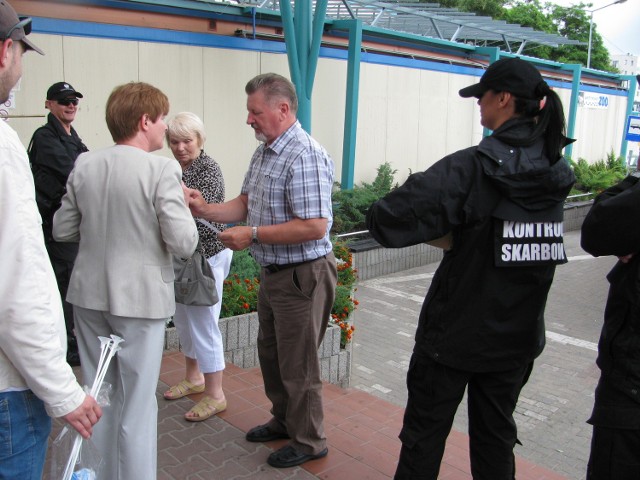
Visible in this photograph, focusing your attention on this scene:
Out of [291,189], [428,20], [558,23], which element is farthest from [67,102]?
[558,23]

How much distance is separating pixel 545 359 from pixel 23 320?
6.03 m

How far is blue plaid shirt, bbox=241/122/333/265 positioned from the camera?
118 inches

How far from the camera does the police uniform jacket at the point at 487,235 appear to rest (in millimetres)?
2391

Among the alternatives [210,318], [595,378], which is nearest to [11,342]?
[210,318]

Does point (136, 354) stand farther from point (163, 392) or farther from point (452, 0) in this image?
point (452, 0)

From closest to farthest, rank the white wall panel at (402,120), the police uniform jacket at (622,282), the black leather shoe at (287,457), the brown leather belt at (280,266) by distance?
the police uniform jacket at (622,282) < the brown leather belt at (280,266) < the black leather shoe at (287,457) < the white wall panel at (402,120)

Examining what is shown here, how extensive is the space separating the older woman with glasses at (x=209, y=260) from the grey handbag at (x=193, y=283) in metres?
0.15

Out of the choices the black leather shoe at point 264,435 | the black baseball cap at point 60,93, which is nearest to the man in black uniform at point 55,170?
the black baseball cap at point 60,93

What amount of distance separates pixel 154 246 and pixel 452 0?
33.6 metres

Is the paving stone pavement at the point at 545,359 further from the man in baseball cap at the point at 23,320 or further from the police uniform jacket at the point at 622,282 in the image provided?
the man in baseball cap at the point at 23,320

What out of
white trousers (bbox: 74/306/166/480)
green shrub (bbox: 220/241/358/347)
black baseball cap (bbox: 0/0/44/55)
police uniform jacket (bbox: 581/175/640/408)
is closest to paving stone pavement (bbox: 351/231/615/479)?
green shrub (bbox: 220/241/358/347)

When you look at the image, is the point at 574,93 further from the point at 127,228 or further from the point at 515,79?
the point at 127,228

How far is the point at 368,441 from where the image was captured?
3713mm

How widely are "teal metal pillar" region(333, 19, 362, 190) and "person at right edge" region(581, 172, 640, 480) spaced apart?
806 cm
